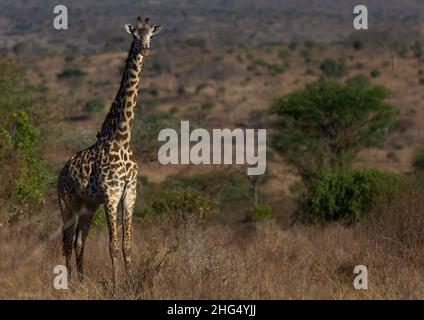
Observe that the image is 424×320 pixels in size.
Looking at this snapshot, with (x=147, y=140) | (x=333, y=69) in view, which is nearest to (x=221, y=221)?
(x=147, y=140)

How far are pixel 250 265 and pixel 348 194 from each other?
8125 mm

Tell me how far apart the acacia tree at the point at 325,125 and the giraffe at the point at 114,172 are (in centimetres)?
1513

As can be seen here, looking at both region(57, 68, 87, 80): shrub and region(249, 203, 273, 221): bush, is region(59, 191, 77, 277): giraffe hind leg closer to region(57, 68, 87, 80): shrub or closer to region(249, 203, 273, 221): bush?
region(249, 203, 273, 221): bush

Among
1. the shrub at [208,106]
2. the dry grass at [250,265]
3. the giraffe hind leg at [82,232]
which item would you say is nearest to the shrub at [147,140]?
the dry grass at [250,265]

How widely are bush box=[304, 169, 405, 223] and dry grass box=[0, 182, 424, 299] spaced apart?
11.3ft

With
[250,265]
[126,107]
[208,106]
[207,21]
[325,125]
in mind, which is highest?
[207,21]

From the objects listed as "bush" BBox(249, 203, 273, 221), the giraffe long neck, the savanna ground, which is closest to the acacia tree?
the savanna ground

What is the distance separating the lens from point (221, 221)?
21328 mm

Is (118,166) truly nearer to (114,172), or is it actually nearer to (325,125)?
(114,172)

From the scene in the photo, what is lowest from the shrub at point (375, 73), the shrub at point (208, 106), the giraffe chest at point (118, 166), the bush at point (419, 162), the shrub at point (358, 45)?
the bush at point (419, 162)

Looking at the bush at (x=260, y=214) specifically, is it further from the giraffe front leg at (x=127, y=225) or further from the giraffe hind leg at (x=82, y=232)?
the giraffe front leg at (x=127, y=225)

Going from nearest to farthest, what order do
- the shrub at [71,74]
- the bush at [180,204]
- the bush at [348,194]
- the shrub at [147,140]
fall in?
1. the bush at [180,204]
2. the bush at [348,194]
3. the shrub at [147,140]
4. the shrub at [71,74]

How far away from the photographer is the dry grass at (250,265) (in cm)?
734

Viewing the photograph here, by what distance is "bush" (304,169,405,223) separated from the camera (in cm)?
1561
